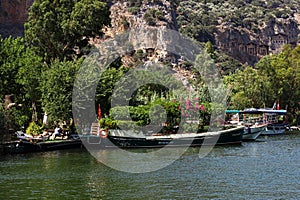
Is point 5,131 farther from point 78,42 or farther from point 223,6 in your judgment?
point 223,6

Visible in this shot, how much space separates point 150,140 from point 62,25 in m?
22.4

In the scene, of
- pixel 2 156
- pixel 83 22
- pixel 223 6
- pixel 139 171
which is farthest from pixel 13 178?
pixel 223 6

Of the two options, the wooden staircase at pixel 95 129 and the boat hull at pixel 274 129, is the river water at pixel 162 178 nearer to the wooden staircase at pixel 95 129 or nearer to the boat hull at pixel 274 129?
the wooden staircase at pixel 95 129

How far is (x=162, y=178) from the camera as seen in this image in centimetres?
4166

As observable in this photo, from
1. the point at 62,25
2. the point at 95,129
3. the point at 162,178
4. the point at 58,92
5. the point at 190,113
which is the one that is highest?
the point at 62,25

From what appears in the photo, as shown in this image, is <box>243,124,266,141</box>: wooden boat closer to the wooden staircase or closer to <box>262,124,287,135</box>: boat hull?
<box>262,124,287,135</box>: boat hull

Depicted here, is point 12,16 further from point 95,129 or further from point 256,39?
point 95,129

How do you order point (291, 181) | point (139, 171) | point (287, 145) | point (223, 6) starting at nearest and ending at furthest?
point (291, 181), point (139, 171), point (287, 145), point (223, 6)

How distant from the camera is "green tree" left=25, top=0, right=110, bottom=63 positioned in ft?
258

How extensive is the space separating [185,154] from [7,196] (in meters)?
24.7

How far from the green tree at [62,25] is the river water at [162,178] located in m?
26.5

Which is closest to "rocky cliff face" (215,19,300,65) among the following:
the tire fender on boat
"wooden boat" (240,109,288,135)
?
"wooden boat" (240,109,288,135)

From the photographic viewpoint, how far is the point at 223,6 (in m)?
188

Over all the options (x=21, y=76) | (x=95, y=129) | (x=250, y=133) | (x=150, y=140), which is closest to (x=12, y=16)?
(x=21, y=76)
